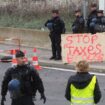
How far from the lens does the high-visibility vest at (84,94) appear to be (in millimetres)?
8758

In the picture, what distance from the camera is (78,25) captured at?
794 inches

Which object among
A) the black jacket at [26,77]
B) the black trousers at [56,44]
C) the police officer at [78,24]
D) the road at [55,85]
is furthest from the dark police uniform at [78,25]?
the black jacket at [26,77]

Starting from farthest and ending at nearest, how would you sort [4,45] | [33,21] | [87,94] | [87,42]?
1. [33,21]
2. [4,45]
3. [87,42]
4. [87,94]

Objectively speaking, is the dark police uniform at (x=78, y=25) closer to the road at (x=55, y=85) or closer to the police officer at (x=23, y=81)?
the road at (x=55, y=85)

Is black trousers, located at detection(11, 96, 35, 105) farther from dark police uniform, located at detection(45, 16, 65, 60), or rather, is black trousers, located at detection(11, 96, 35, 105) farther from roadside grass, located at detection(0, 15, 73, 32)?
roadside grass, located at detection(0, 15, 73, 32)

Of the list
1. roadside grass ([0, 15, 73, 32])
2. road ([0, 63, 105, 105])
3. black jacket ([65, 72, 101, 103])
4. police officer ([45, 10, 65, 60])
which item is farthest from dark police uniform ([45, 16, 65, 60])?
black jacket ([65, 72, 101, 103])

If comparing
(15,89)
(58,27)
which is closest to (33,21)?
(58,27)

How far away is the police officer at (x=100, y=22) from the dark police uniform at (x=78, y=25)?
51cm

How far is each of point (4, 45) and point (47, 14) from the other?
3270mm

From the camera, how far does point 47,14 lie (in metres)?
28.1

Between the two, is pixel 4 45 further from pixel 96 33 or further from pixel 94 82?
pixel 94 82

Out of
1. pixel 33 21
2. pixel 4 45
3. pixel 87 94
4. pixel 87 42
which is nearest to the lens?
pixel 87 94

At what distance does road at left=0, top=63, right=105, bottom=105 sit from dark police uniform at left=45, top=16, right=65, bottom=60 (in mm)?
1470

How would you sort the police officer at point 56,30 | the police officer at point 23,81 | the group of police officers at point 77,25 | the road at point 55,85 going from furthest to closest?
the police officer at point 56,30, the group of police officers at point 77,25, the road at point 55,85, the police officer at point 23,81
